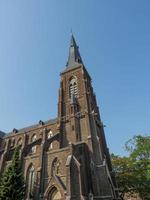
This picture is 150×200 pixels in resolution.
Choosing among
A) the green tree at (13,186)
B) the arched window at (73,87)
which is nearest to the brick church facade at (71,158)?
the arched window at (73,87)

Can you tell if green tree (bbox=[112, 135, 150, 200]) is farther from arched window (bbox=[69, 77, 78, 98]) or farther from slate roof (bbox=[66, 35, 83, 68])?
slate roof (bbox=[66, 35, 83, 68])

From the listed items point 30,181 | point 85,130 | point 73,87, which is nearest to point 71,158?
point 85,130

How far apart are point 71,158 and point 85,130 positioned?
273 inches

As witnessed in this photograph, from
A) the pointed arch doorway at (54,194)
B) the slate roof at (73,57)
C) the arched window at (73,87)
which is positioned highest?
the slate roof at (73,57)

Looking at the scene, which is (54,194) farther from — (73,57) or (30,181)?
(73,57)

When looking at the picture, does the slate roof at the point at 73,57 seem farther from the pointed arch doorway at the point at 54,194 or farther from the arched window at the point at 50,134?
the pointed arch doorway at the point at 54,194

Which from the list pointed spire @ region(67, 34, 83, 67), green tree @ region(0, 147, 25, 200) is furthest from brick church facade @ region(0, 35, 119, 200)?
pointed spire @ region(67, 34, 83, 67)

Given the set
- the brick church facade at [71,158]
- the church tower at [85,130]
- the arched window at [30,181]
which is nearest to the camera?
the brick church facade at [71,158]

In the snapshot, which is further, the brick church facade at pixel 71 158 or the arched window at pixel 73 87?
the arched window at pixel 73 87

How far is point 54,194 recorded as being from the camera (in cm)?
2366

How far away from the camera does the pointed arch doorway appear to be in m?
23.2

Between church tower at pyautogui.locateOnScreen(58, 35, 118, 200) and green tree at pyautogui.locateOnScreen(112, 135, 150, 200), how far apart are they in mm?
3466

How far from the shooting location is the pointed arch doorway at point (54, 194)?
23219 millimetres

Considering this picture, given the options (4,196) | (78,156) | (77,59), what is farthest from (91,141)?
(77,59)
